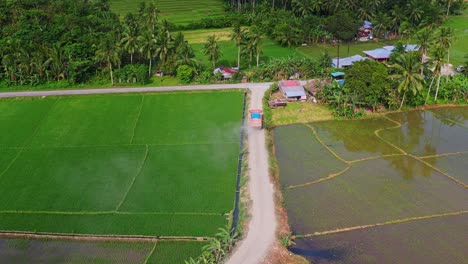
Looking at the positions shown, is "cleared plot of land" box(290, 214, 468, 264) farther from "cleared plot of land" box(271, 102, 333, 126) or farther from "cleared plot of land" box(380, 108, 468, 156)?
"cleared plot of land" box(271, 102, 333, 126)

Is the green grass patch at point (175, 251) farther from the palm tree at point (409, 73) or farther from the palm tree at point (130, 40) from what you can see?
the palm tree at point (130, 40)

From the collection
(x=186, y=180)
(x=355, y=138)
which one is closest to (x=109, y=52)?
(x=186, y=180)

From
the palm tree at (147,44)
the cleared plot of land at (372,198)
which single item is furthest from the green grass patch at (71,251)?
the palm tree at (147,44)

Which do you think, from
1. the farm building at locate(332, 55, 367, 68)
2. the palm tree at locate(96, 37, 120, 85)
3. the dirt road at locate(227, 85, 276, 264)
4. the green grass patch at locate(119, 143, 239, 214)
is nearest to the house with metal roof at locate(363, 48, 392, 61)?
the farm building at locate(332, 55, 367, 68)

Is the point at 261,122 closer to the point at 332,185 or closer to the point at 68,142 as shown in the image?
the point at 332,185

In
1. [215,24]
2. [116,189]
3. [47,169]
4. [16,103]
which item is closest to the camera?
[116,189]

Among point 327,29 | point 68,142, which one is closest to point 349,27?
point 327,29
